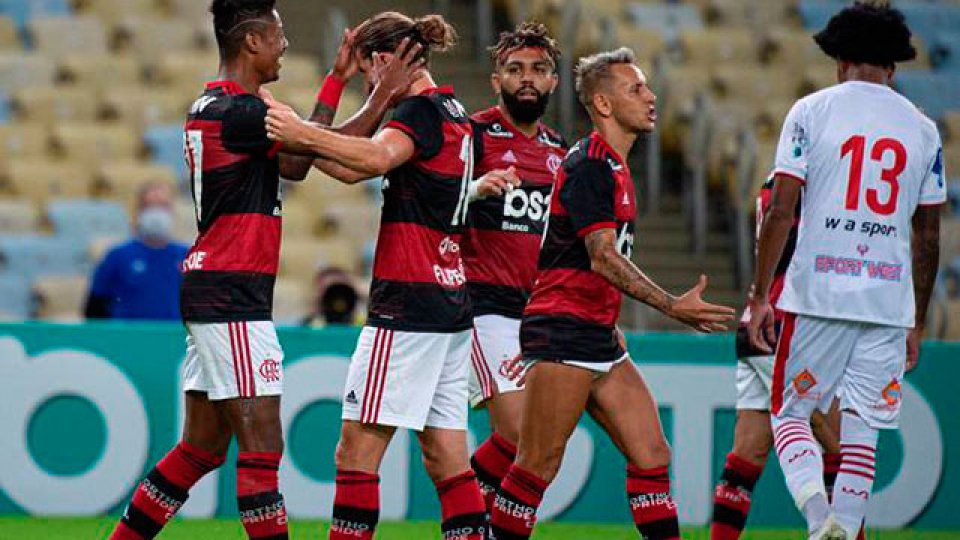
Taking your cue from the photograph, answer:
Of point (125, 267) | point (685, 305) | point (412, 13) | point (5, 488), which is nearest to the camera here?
point (685, 305)

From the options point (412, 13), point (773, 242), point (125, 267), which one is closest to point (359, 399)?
point (773, 242)

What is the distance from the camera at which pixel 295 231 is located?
1330 cm

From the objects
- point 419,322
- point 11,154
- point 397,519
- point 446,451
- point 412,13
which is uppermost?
point 412,13

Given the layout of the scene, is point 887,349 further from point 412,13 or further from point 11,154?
point 412,13

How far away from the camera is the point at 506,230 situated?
8.16 meters

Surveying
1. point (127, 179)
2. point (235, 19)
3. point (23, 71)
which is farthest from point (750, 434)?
point (23, 71)

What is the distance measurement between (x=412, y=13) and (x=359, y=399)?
9337mm

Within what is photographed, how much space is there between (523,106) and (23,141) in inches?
247

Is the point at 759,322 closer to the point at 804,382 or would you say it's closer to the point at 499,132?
the point at 804,382

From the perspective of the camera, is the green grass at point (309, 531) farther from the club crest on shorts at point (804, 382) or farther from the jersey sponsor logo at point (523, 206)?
the club crest on shorts at point (804, 382)

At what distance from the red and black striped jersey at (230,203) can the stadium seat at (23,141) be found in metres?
7.01

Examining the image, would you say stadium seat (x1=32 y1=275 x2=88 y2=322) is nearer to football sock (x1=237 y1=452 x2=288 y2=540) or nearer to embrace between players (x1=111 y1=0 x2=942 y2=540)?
embrace between players (x1=111 y1=0 x2=942 y2=540)

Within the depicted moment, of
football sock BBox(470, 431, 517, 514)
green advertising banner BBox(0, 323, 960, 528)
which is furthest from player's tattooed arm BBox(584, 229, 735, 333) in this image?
green advertising banner BBox(0, 323, 960, 528)

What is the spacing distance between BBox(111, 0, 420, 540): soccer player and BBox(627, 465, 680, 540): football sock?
136 centimetres
